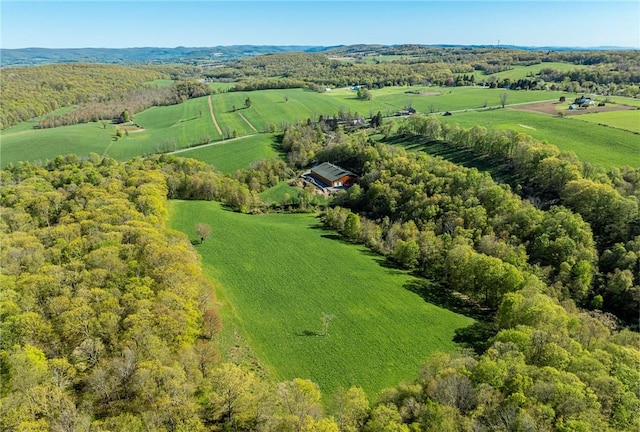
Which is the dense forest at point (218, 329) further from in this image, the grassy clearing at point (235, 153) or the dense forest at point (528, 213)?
the grassy clearing at point (235, 153)

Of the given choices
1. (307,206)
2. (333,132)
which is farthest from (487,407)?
(333,132)

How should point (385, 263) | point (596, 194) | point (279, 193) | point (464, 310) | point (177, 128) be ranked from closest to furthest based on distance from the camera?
point (464, 310) → point (385, 263) → point (596, 194) → point (279, 193) → point (177, 128)

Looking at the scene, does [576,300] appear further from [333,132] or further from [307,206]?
[333,132]

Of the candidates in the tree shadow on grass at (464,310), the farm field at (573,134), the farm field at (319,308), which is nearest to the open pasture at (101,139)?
the farm field at (319,308)

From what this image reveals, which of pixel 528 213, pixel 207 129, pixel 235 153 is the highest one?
pixel 207 129

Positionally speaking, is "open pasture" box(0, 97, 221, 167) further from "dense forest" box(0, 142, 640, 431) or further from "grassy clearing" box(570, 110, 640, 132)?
"grassy clearing" box(570, 110, 640, 132)

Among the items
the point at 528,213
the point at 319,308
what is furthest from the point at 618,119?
the point at 319,308

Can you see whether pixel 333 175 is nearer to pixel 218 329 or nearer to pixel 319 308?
pixel 319 308
